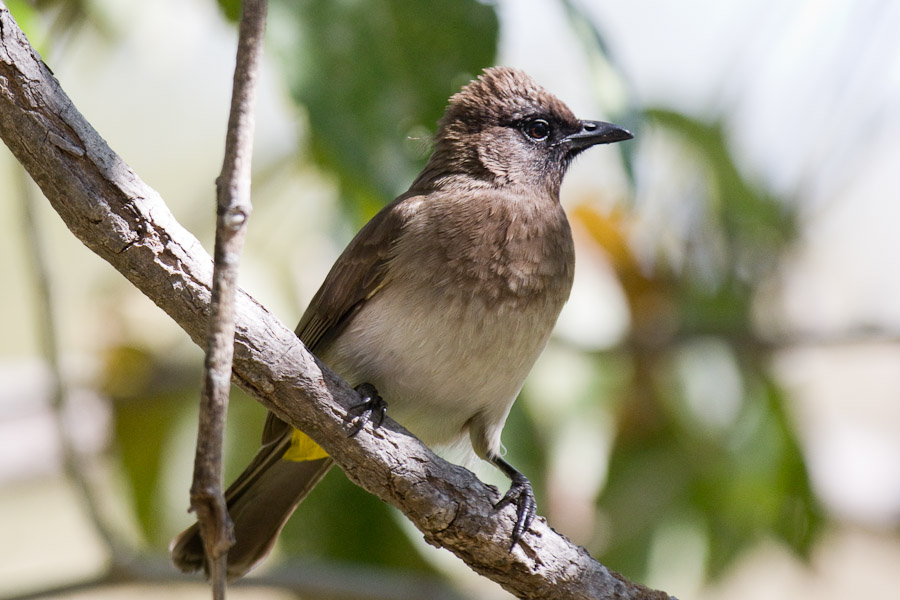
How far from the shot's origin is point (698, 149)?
16.0 ft

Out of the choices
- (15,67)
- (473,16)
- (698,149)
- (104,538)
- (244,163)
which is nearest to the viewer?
(244,163)

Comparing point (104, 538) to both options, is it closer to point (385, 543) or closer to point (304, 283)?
point (385, 543)

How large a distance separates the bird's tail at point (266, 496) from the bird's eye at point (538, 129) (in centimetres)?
143

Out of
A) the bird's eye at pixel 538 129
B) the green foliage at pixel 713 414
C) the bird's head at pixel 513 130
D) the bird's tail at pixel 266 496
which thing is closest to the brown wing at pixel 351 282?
the bird's tail at pixel 266 496

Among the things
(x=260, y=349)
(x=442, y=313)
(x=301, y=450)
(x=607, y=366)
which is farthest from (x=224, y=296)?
(x=607, y=366)

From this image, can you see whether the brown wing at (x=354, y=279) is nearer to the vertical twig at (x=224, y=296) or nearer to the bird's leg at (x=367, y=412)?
the bird's leg at (x=367, y=412)

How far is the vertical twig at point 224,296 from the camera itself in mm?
1333

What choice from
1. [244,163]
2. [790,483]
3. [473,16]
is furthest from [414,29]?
[790,483]

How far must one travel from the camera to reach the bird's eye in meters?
3.71

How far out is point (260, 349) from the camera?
2168mm

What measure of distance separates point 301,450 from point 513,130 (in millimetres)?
1424

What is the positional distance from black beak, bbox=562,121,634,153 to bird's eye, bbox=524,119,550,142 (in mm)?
76

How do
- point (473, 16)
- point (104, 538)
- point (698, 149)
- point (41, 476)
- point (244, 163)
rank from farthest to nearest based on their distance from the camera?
point (41, 476) → point (698, 149) → point (104, 538) → point (473, 16) → point (244, 163)

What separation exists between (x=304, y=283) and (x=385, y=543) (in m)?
1.35
